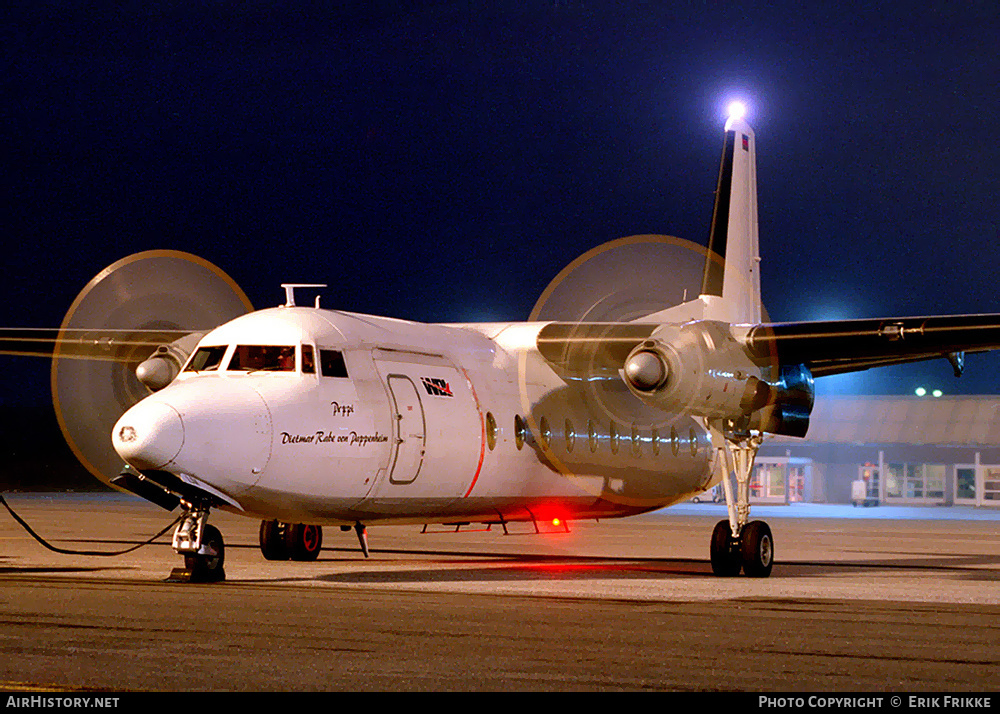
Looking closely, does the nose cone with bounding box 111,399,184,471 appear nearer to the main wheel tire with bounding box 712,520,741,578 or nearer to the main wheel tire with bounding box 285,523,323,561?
the main wheel tire with bounding box 285,523,323,561

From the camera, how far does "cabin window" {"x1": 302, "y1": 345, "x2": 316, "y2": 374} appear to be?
15.3 metres

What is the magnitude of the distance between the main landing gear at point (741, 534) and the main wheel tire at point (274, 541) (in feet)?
21.7

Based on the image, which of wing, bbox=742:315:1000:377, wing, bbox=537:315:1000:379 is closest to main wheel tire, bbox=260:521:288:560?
wing, bbox=537:315:1000:379

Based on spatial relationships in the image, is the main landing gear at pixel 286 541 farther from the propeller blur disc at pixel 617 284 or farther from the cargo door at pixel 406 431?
the propeller blur disc at pixel 617 284

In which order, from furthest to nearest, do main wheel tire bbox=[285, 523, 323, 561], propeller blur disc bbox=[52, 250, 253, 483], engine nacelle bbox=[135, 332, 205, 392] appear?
1. propeller blur disc bbox=[52, 250, 253, 483]
2. engine nacelle bbox=[135, 332, 205, 392]
3. main wheel tire bbox=[285, 523, 323, 561]

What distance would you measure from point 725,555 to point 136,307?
10608 mm

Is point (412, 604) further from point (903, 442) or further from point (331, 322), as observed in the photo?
point (903, 442)

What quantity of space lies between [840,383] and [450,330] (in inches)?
3195

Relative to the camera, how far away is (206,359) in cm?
1548

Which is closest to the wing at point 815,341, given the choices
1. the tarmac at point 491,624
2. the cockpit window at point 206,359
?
the tarmac at point 491,624

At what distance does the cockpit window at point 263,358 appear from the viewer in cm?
1528

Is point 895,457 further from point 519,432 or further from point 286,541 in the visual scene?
point 286,541

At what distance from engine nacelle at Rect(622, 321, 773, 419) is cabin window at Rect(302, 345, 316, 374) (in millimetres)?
4823
